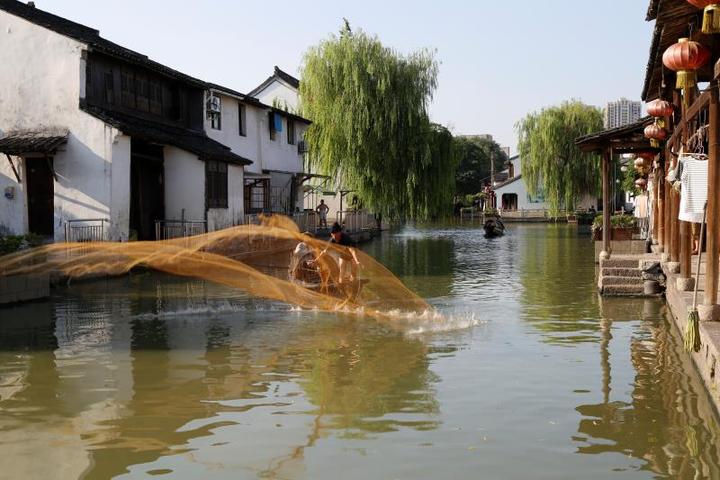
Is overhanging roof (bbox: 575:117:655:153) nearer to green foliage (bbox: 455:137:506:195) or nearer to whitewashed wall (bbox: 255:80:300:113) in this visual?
whitewashed wall (bbox: 255:80:300:113)

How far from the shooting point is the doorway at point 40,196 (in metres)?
25.0

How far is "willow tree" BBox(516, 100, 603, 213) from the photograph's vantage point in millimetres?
55062

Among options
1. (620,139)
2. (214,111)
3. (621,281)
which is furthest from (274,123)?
(621,281)

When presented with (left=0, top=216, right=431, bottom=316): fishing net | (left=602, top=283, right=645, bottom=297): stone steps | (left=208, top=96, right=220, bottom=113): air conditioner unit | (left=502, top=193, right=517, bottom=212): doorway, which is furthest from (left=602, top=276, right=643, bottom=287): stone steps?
(left=502, top=193, right=517, bottom=212): doorway

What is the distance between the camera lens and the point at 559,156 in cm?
5609

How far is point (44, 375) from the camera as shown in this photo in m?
9.98

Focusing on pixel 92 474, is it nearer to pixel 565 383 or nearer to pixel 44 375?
pixel 44 375

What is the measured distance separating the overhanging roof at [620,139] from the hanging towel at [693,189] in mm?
8067

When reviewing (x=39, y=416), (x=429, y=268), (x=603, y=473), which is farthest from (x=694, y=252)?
(x=39, y=416)

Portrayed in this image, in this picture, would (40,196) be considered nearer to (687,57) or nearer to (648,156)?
(648,156)

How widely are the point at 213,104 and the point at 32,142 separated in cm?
1017

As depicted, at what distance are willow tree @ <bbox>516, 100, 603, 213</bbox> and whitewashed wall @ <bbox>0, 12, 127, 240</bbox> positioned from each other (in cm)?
3747

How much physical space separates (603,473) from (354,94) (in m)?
34.0

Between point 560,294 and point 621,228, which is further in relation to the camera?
point 621,228
